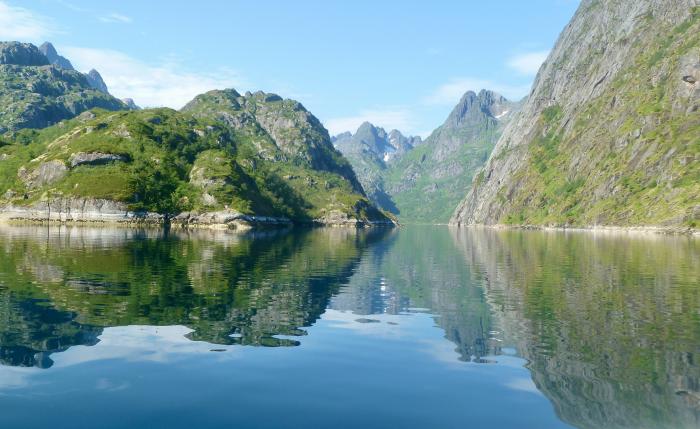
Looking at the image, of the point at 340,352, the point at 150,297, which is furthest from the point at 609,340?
the point at 150,297

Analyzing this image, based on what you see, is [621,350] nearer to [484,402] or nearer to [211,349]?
[484,402]

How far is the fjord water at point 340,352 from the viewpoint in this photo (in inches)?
848

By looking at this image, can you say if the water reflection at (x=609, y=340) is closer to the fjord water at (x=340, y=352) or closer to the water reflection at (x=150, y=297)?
the fjord water at (x=340, y=352)

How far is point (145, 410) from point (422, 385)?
12.7 meters

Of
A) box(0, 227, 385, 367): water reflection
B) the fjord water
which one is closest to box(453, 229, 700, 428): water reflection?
the fjord water

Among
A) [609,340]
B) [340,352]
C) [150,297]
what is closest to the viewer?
[340,352]

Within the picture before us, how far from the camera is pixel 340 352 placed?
105 ft

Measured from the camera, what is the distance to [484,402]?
2312 centimetres

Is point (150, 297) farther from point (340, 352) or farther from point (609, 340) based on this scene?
point (609, 340)

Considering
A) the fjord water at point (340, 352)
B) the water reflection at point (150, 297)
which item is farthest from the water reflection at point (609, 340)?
the water reflection at point (150, 297)

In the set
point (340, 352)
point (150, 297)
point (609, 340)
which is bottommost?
point (340, 352)

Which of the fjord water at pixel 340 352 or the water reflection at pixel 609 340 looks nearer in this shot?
the fjord water at pixel 340 352

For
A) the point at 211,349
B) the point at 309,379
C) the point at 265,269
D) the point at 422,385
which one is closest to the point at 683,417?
the point at 422,385

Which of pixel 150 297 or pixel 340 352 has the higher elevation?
pixel 150 297
